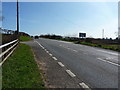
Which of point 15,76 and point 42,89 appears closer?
point 42,89

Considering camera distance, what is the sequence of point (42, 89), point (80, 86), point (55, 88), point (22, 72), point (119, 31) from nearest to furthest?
point (42, 89) → point (55, 88) → point (80, 86) → point (22, 72) → point (119, 31)

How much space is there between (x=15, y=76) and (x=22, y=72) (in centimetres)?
75

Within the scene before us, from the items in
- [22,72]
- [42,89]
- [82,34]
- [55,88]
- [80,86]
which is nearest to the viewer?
[42,89]

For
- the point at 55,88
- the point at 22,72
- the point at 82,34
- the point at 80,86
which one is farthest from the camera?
the point at 82,34

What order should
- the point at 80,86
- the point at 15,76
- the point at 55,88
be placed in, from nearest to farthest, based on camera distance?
the point at 55,88 → the point at 80,86 → the point at 15,76

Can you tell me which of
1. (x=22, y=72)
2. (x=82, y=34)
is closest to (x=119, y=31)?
(x=82, y=34)

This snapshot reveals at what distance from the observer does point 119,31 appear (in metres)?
72.6

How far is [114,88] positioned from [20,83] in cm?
291

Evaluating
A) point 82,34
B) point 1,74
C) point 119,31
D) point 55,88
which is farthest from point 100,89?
point 119,31

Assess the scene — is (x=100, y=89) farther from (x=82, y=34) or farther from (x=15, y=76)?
(x=82, y=34)

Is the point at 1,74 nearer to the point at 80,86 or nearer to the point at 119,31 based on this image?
the point at 80,86

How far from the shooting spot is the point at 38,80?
20.9 feet

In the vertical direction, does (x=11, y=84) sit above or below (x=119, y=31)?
below

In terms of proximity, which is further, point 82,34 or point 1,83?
point 82,34
